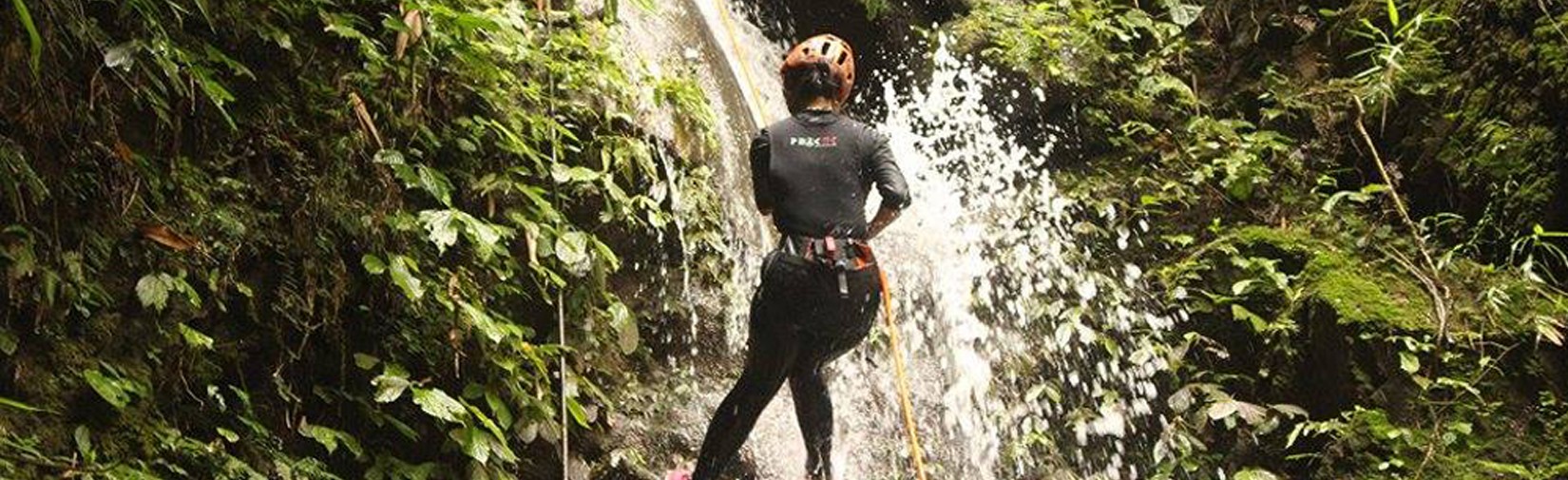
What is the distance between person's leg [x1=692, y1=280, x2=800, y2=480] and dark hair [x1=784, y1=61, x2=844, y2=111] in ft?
2.70

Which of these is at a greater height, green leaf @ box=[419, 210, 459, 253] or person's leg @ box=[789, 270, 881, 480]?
green leaf @ box=[419, 210, 459, 253]

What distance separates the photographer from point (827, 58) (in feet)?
15.4

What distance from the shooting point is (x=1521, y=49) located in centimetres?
639

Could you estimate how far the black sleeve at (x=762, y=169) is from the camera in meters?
4.62

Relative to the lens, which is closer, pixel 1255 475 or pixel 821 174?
pixel 821 174

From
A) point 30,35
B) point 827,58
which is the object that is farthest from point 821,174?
point 30,35

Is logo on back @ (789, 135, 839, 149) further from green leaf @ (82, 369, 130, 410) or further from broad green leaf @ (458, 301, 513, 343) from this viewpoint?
green leaf @ (82, 369, 130, 410)

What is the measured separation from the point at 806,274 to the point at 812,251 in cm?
9

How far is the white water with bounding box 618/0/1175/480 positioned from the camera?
616 cm

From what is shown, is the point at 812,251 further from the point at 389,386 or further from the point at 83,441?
the point at 83,441

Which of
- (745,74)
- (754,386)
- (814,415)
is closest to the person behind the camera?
(754,386)

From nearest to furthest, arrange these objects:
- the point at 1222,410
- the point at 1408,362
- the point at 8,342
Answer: the point at 8,342, the point at 1408,362, the point at 1222,410

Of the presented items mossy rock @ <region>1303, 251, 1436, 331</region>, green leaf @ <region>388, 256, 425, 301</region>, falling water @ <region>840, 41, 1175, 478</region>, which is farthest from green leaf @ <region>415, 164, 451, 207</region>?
mossy rock @ <region>1303, 251, 1436, 331</region>

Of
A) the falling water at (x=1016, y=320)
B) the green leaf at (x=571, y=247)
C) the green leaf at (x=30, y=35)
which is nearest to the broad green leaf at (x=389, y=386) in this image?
the green leaf at (x=571, y=247)
